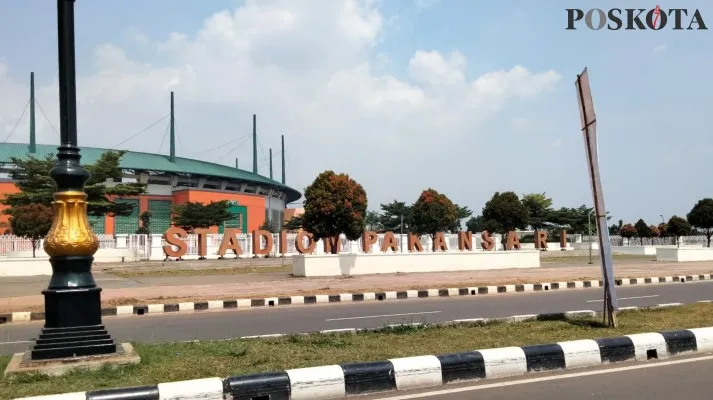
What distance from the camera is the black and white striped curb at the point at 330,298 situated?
12805mm

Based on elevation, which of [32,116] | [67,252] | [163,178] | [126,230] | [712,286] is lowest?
[712,286]

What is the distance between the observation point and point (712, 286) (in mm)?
17344

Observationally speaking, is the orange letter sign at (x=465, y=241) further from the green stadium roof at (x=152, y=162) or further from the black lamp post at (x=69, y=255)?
the green stadium roof at (x=152, y=162)

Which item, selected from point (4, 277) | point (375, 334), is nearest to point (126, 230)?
point (4, 277)

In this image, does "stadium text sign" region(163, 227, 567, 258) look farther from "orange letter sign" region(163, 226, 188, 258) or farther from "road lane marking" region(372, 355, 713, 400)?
"road lane marking" region(372, 355, 713, 400)

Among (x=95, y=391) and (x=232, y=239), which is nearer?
(x=95, y=391)

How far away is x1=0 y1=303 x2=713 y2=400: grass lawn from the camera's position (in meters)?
5.34

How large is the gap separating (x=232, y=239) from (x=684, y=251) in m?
23.6

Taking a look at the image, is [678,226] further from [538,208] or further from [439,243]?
[439,243]

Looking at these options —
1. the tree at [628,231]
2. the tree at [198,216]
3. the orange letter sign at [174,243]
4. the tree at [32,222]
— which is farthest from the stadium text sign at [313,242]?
the tree at [628,231]

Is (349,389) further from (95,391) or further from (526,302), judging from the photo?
(526,302)

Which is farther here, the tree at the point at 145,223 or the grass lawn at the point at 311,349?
the tree at the point at 145,223

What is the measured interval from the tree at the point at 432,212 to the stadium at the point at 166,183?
2229 centimetres

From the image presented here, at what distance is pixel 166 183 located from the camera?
6588cm
